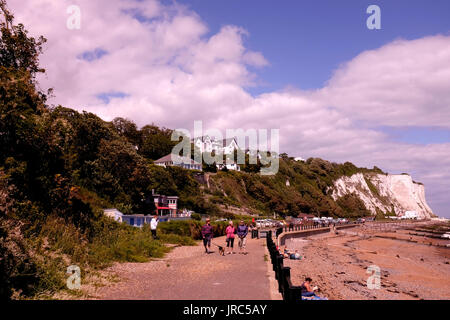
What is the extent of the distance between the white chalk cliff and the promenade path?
132 m

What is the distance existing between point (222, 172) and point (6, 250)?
78.8 metres

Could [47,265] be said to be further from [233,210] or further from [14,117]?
[233,210]

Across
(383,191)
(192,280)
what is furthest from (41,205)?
(383,191)

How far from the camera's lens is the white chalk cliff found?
148 metres

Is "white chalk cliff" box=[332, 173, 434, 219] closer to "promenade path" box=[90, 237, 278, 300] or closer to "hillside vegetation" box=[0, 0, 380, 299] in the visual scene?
"hillside vegetation" box=[0, 0, 380, 299]

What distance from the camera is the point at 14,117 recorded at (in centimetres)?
1157

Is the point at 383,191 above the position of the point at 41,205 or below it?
above

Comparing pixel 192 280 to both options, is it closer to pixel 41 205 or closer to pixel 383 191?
pixel 41 205

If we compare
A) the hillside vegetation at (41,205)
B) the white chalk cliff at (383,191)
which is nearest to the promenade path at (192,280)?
the hillside vegetation at (41,205)

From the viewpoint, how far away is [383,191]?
175 m

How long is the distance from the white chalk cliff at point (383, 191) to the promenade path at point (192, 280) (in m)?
132

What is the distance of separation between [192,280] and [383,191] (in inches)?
7278

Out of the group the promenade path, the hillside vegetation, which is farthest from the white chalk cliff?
the promenade path

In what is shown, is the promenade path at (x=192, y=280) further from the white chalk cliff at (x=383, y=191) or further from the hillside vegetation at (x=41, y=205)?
the white chalk cliff at (x=383, y=191)
